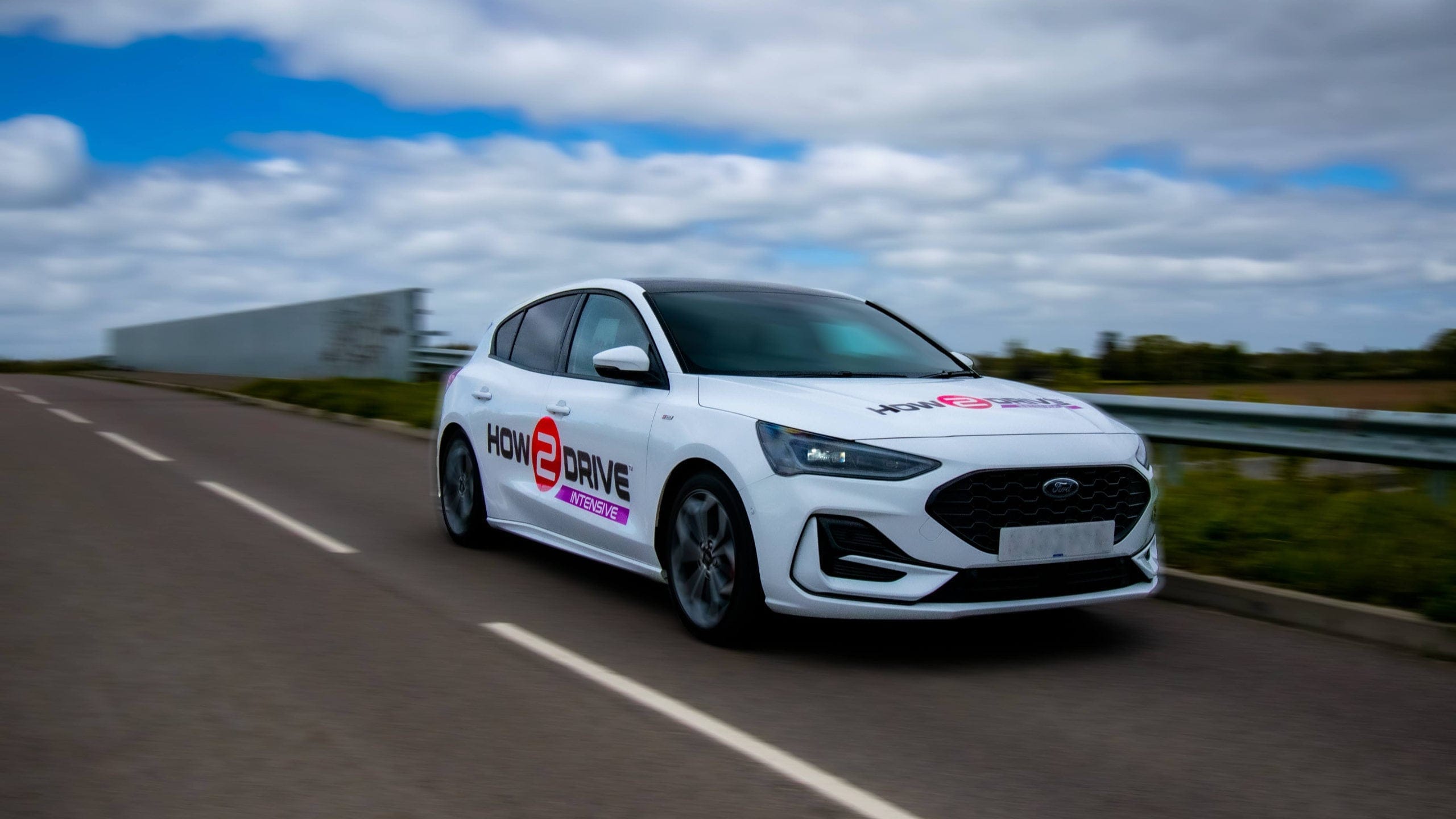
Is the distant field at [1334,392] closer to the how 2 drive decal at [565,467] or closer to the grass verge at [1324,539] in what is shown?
the grass verge at [1324,539]

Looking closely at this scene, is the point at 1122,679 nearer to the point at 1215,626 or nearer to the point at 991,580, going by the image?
the point at 991,580

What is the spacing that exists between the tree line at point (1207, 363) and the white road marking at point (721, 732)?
753 centimetres

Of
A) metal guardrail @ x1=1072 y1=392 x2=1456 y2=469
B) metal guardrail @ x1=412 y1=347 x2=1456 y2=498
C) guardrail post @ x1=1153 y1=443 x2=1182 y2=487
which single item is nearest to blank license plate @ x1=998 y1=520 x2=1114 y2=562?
metal guardrail @ x1=412 y1=347 x2=1456 y2=498

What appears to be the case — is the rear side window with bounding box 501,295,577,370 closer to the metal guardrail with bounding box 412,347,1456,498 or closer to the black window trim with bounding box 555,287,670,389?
the black window trim with bounding box 555,287,670,389

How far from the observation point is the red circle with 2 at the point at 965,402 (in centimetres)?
569

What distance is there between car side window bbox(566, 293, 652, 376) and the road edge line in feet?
9.77

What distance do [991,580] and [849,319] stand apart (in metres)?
2.27

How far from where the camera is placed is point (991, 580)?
5.27 meters

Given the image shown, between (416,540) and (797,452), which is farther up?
(797,452)

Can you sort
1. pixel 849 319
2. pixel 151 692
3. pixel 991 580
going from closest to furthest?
pixel 151 692 → pixel 991 580 → pixel 849 319

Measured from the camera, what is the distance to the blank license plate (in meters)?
5.24

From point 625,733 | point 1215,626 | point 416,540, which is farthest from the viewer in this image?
point 416,540

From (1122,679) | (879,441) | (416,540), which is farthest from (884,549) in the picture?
(416,540)

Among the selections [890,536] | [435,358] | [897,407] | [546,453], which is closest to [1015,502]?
[890,536]
